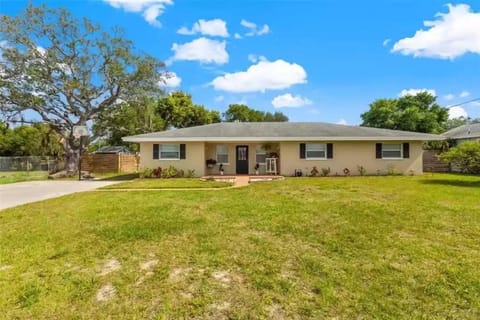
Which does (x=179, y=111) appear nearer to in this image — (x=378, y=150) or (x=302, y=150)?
(x=302, y=150)

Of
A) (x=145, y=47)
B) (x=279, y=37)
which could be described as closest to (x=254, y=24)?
(x=279, y=37)

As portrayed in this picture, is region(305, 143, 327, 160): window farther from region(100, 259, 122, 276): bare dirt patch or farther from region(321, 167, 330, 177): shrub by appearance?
region(100, 259, 122, 276): bare dirt patch

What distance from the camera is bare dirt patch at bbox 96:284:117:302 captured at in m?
3.28

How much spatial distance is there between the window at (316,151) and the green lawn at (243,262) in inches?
373

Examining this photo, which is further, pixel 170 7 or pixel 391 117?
pixel 391 117

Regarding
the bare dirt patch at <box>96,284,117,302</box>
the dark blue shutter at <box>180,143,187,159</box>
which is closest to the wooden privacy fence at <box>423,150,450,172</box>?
the dark blue shutter at <box>180,143,187,159</box>

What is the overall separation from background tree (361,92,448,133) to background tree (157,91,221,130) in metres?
20.2

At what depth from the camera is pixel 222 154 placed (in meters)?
17.9

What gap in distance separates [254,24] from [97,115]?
570 inches

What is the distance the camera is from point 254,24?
13.6 metres

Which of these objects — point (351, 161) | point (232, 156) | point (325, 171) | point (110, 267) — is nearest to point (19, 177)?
point (232, 156)

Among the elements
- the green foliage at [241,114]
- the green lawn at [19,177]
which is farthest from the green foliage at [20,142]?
the green foliage at [241,114]

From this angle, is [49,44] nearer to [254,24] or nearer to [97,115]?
[97,115]

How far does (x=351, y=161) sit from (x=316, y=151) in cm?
207
